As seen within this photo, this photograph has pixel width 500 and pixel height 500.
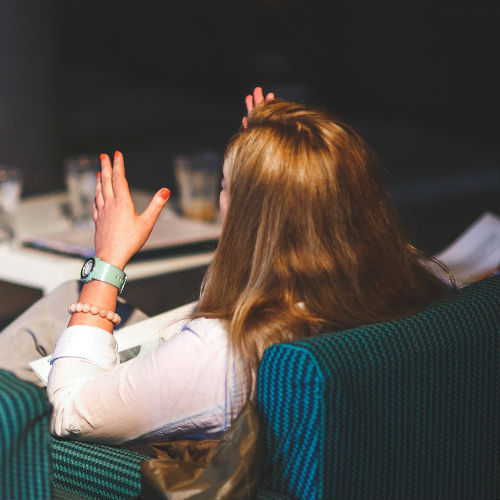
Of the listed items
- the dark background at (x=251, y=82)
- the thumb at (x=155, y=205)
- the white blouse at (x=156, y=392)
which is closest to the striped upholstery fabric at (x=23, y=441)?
the white blouse at (x=156, y=392)

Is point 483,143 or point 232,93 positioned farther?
point 232,93

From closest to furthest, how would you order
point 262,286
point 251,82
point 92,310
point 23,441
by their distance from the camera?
point 23,441
point 262,286
point 92,310
point 251,82

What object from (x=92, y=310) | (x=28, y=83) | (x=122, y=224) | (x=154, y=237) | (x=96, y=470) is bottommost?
(x=96, y=470)

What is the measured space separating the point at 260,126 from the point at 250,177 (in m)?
0.09

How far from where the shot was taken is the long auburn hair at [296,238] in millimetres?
1254

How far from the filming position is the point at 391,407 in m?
1.20

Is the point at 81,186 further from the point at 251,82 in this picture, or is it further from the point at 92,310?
the point at 251,82

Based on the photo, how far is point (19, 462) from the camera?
1.01 metres

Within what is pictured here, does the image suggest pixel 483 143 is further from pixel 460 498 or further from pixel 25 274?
pixel 460 498

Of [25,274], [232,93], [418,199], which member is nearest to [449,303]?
[25,274]

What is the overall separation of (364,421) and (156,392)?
33 cm

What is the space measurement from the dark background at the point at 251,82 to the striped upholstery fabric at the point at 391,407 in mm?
1612

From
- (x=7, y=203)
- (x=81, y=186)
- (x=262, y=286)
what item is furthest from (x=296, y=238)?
(x=81, y=186)

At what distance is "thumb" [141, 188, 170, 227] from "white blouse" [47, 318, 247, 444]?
26 cm
